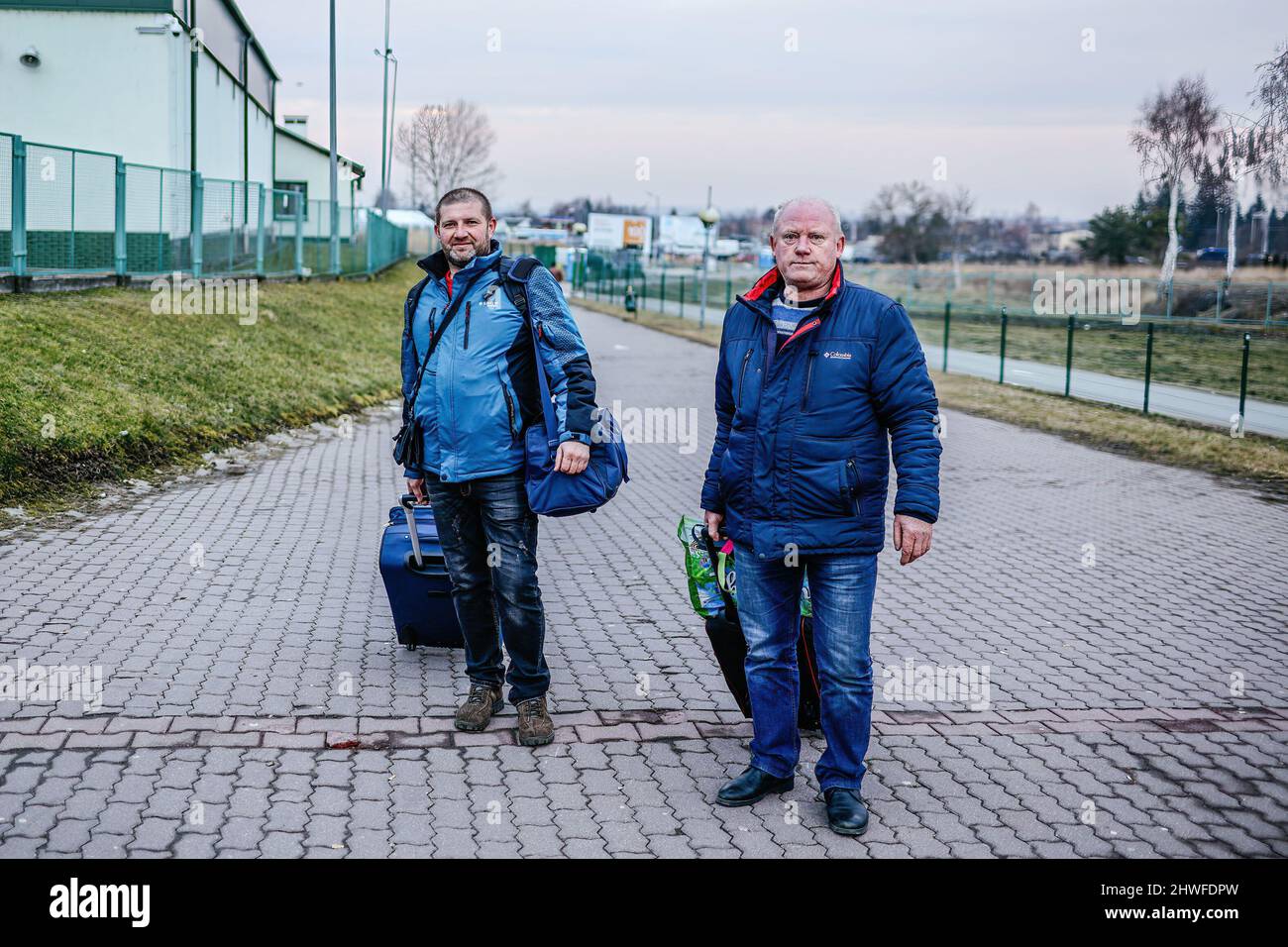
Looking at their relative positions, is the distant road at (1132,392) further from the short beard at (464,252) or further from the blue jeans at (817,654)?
the short beard at (464,252)

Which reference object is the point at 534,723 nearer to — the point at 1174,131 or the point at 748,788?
the point at 748,788

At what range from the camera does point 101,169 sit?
16672 mm

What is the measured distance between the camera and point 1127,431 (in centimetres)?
1494

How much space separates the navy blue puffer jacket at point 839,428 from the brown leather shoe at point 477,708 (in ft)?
4.72

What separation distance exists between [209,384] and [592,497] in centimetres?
915

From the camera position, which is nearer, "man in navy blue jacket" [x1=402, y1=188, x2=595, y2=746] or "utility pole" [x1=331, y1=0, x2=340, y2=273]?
"man in navy blue jacket" [x1=402, y1=188, x2=595, y2=746]

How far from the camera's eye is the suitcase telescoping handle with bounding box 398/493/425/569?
17.6ft

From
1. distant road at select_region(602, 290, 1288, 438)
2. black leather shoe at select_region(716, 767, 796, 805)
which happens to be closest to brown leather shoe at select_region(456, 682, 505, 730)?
black leather shoe at select_region(716, 767, 796, 805)

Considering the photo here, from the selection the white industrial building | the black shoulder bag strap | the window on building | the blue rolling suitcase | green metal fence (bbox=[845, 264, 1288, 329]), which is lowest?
the blue rolling suitcase

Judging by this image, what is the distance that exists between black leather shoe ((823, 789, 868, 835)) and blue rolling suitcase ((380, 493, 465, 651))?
2152 millimetres

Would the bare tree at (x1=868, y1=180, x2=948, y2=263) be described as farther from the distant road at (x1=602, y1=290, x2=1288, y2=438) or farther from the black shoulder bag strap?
the black shoulder bag strap

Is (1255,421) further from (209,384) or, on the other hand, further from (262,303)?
(262,303)

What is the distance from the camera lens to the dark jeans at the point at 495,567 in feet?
14.9
